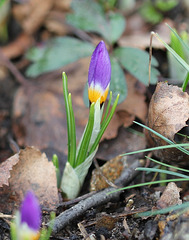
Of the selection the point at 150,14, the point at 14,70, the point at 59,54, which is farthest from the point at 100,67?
the point at 150,14

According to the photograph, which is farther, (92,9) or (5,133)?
(92,9)

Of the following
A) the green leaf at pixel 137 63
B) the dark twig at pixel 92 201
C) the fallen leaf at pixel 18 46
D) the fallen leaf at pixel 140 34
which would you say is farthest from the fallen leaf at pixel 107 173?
the fallen leaf at pixel 18 46

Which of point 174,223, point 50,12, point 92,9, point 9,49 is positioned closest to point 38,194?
point 174,223

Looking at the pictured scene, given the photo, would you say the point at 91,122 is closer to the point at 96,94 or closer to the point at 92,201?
the point at 96,94

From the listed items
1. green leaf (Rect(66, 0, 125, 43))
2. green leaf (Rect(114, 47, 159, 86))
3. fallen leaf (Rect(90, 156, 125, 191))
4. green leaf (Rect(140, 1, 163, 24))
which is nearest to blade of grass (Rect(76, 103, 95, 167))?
fallen leaf (Rect(90, 156, 125, 191))

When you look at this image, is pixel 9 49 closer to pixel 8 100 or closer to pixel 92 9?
pixel 8 100
